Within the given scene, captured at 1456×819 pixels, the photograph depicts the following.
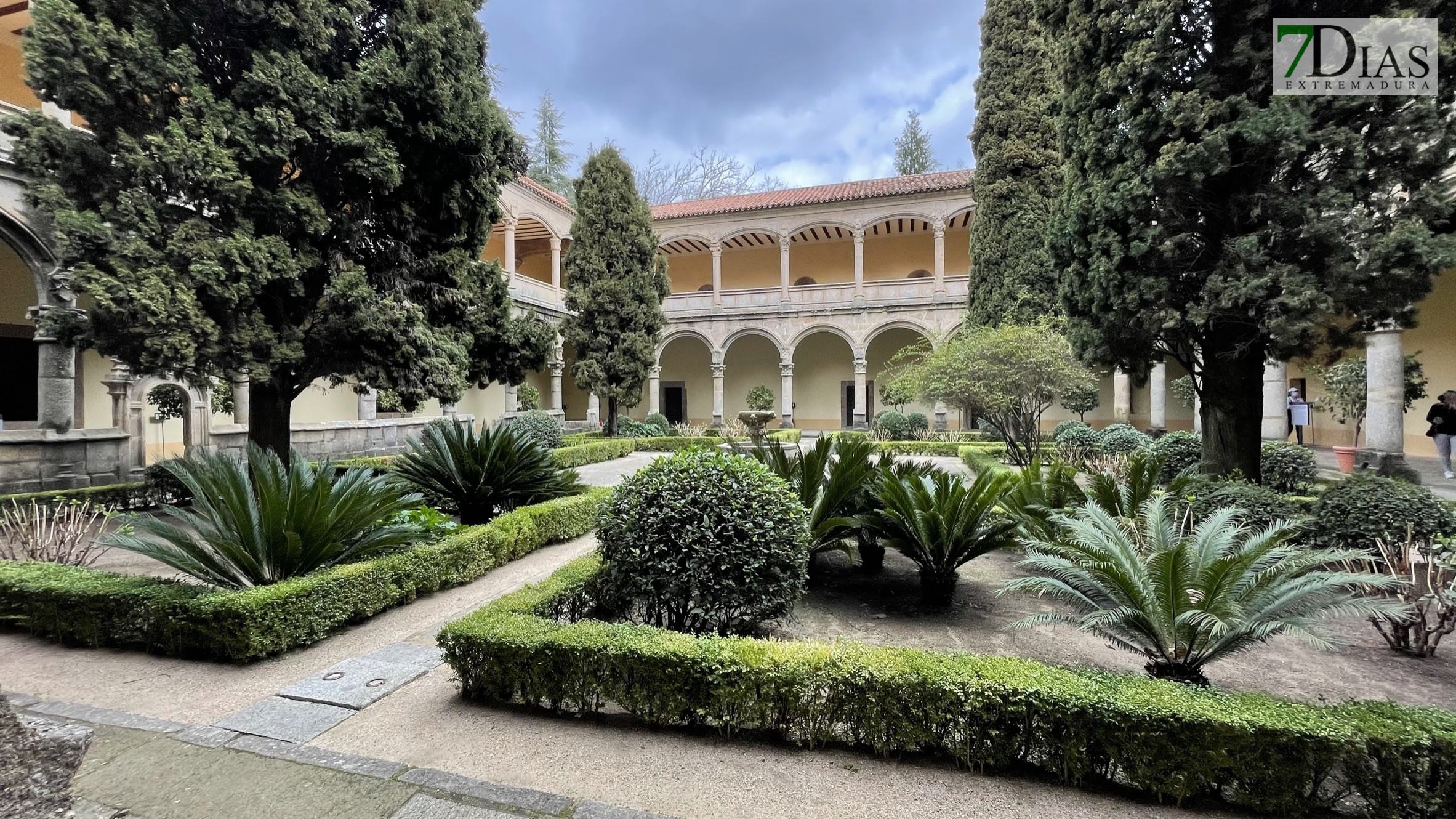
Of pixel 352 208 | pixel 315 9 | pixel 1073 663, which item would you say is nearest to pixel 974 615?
pixel 1073 663

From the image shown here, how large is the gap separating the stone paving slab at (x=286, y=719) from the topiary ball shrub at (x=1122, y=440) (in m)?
12.7

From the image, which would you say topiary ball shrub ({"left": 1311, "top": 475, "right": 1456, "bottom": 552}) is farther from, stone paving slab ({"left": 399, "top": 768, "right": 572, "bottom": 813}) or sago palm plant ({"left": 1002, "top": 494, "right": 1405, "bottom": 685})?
stone paving slab ({"left": 399, "top": 768, "right": 572, "bottom": 813})

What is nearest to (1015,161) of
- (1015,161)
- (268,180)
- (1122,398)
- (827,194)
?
(1015,161)

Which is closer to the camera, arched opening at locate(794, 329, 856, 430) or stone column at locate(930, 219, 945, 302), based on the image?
stone column at locate(930, 219, 945, 302)

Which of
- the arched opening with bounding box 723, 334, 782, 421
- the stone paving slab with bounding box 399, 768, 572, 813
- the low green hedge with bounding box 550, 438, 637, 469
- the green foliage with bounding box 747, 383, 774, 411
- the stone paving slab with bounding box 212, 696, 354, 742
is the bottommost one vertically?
the stone paving slab with bounding box 212, 696, 354, 742

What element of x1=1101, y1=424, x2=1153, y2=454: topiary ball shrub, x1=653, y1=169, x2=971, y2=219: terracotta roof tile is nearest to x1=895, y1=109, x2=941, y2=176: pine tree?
x1=653, y1=169, x2=971, y2=219: terracotta roof tile

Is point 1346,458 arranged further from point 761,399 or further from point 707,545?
point 761,399

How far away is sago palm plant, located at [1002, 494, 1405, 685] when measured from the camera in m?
2.87

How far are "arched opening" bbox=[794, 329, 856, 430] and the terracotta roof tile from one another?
5.30 meters

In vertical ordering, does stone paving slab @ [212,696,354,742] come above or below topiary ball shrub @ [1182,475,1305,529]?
below

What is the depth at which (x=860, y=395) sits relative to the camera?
21.8 meters

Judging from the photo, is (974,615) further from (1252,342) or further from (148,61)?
(148,61)

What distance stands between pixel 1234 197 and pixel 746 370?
20.0 m

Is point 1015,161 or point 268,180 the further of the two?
point 1015,161
